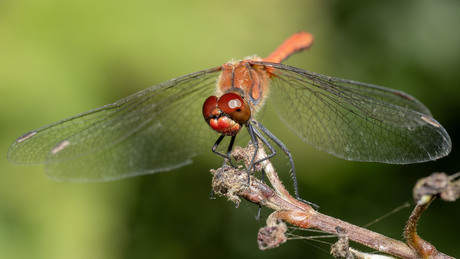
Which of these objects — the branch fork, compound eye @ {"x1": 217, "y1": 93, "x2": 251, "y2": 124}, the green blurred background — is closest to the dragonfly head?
compound eye @ {"x1": 217, "y1": 93, "x2": 251, "y2": 124}

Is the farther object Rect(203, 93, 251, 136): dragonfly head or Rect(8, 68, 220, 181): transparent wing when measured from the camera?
Rect(8, 68, 220, 181): transparent wing

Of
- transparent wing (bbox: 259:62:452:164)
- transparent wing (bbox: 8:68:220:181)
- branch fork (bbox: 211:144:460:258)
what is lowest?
branch fork (bbox: 211:144:460:258)

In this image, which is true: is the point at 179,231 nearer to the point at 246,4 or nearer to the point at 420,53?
the point at 246,4

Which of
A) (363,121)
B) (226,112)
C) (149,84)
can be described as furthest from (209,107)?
(149,84)

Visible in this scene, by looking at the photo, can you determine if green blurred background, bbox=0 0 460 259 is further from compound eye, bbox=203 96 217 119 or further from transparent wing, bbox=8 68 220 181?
compound eye, bbox=203 96 217 119

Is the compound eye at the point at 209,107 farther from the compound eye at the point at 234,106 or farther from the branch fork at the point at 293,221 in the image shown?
the branch fork at the point at 293,221

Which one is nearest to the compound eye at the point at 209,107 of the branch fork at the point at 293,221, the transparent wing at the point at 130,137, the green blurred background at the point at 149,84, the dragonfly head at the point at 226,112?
the dragonfly head at the point at 226,112

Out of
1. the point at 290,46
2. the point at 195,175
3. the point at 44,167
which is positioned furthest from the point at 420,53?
the point at 44,167

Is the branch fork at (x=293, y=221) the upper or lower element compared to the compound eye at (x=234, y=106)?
lower
